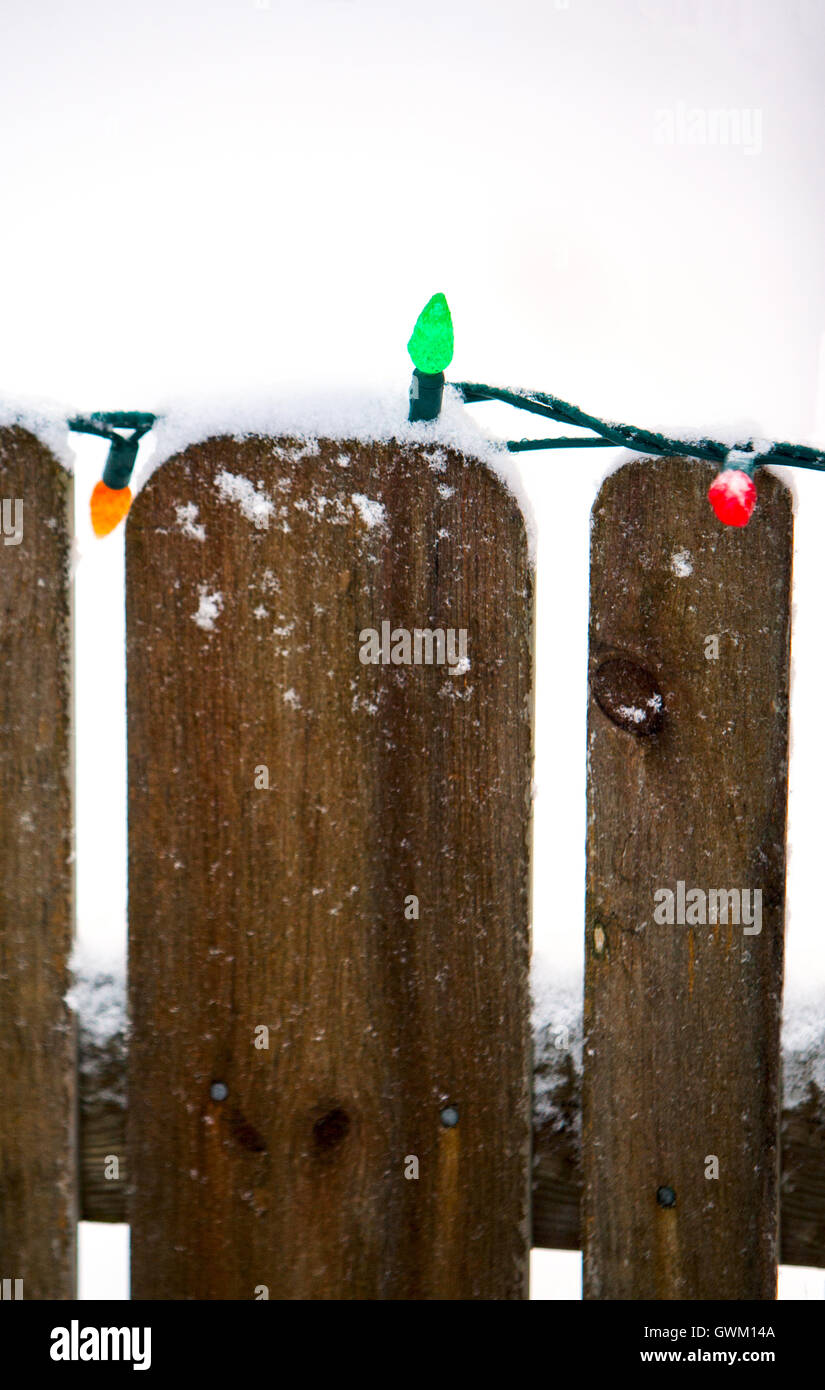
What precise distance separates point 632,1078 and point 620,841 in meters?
0.28

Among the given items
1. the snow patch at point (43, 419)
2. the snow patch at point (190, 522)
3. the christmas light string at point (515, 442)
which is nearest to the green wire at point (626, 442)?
the christmas light string at point (515, 442)

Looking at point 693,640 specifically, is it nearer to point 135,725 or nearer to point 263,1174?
point 135,725

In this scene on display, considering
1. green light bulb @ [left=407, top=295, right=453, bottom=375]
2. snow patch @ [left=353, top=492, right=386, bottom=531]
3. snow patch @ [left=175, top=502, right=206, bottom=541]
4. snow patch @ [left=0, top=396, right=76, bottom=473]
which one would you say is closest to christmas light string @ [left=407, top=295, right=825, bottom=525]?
green light bulb @ [left=407, top=295, right=453, bottom=375]

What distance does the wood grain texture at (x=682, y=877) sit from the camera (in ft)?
2.99

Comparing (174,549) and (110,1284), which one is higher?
(174,549)

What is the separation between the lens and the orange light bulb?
91 cm

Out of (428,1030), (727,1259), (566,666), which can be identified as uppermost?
(566,666)

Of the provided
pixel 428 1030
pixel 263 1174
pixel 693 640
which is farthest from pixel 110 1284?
pixel 693 640

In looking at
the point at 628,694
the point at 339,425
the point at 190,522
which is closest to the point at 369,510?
the point at 339,425

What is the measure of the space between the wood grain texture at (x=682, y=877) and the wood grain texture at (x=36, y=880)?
62 cm

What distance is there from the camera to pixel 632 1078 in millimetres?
950

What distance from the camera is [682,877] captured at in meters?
0.93

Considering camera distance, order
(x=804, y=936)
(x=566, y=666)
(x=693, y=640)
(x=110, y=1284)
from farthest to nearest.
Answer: (x=110, y=1284) < (x=566, y=666) < (x=804, y=936) < (x=693, y=640)

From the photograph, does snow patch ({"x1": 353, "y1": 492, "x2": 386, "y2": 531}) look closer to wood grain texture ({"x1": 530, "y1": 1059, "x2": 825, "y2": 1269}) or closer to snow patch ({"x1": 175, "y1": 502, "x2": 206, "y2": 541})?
snow patch ({"x1": 175, "y1": 502, "x2": 206, "y2": 541})
